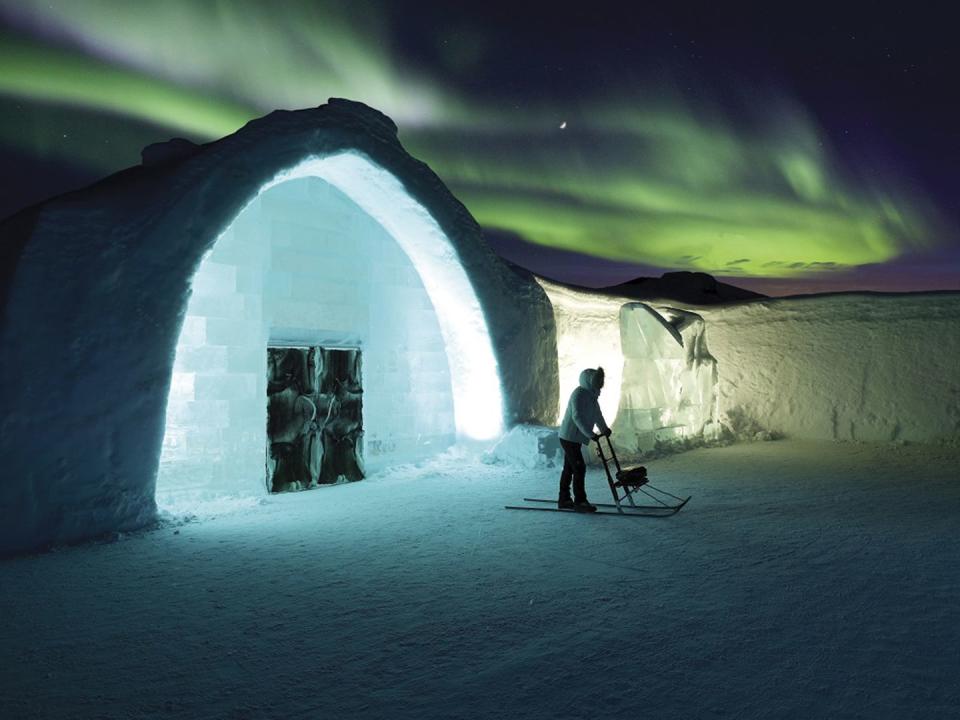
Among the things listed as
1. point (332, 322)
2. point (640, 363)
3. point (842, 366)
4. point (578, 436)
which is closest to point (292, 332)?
point (332, 322)

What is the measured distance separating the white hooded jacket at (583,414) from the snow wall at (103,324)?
156 inches

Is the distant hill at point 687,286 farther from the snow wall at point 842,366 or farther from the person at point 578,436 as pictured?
the person at point 578,436

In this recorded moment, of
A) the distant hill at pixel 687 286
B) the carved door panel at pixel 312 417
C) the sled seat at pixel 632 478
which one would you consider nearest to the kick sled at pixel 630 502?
the sled seat at pixel 632 478

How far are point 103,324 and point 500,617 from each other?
4325 millimetres

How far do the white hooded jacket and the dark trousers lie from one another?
8cm

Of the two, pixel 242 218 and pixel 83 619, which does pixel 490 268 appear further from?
pixel 83 619

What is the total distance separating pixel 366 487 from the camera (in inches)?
324

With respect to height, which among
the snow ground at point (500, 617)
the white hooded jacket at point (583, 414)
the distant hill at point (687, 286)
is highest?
the distant hill at point (687, 286)

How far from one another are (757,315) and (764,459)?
4.76 m

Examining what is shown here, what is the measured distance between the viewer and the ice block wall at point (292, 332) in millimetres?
7230

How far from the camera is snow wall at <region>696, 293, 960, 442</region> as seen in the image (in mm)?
11758

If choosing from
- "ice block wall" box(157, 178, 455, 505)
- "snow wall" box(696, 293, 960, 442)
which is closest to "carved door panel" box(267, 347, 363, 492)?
"ice block wall" box(157, 178, 455, 505)

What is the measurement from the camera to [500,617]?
356 cm

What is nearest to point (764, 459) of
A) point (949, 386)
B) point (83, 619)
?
point (949, 386)
